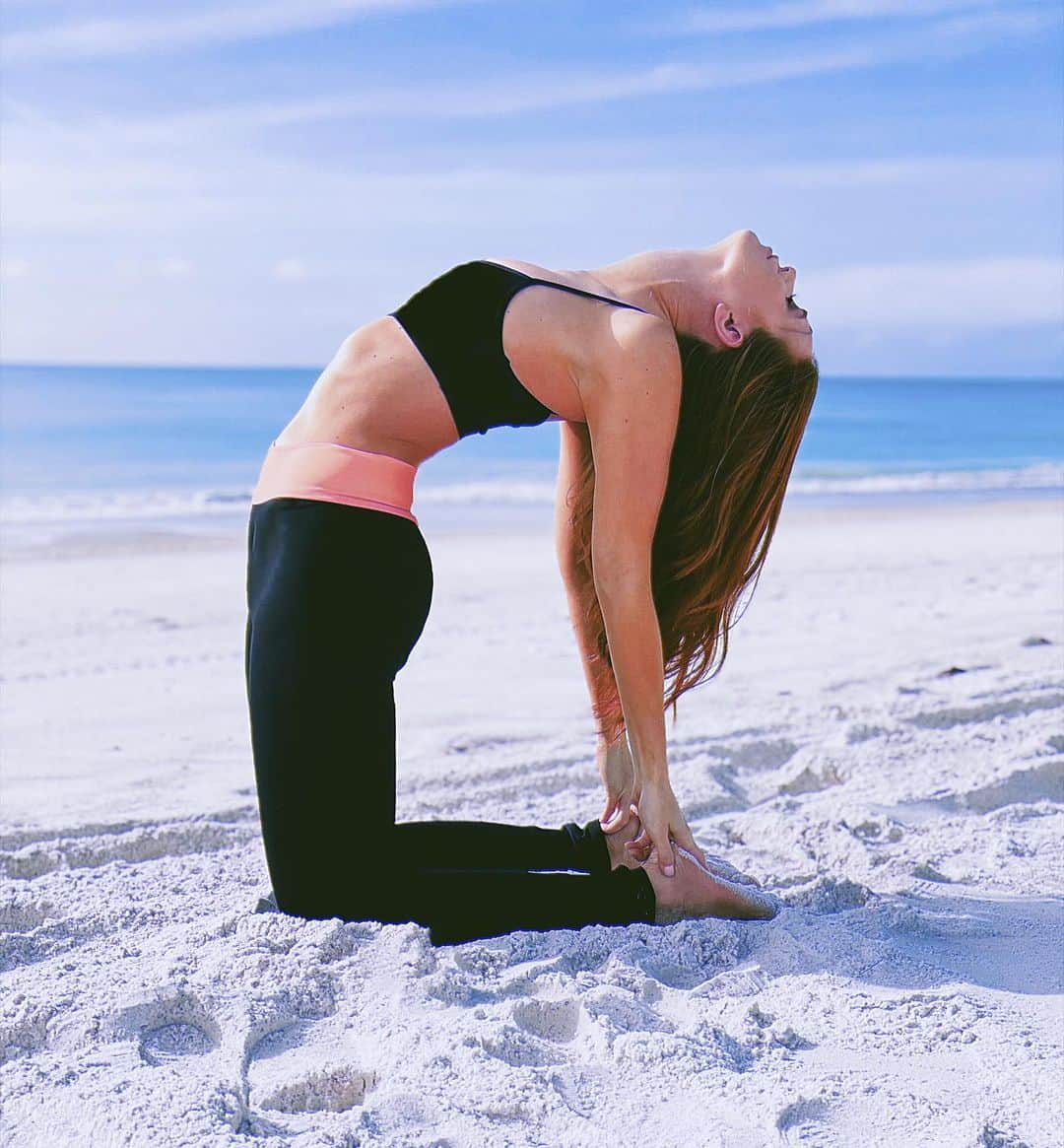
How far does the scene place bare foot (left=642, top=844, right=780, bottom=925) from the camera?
253cm

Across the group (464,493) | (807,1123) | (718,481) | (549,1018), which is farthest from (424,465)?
(807,1123)

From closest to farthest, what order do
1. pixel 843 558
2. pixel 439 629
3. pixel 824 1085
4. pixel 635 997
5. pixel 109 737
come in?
pixel 824 1085 → pixel 635 997 → pixel 109 737 → pixel 439 629 → pixel 843 558

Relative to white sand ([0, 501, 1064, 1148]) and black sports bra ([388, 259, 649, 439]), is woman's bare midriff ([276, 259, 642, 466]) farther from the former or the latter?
white sand ([0, 501, 1064, 1148])

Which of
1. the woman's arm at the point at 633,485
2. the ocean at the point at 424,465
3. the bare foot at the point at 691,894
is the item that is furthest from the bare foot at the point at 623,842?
the ocean at the point at 424,465

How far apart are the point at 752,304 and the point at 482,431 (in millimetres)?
575

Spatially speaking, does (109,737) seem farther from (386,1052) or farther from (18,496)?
(18,496)

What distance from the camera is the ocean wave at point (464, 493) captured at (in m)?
12.6

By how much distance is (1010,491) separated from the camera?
54.5ft

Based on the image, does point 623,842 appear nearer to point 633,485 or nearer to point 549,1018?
point 549,1018

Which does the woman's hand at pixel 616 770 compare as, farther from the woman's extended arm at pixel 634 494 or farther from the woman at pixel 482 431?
the woman's extended arm at pixel 634 494

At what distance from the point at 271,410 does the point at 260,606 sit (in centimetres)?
3808

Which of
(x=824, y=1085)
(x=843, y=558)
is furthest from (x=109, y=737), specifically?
A: (x=843, y=558)

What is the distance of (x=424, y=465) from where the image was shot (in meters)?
18.1

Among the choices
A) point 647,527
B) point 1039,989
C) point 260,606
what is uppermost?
point 647,527
